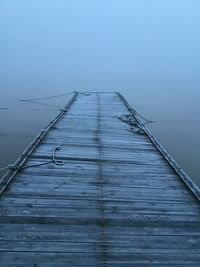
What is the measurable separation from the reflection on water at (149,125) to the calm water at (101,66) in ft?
→ 0.10

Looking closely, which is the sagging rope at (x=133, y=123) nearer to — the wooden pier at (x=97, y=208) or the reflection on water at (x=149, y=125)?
the reflection on water at (x=149, y=125)

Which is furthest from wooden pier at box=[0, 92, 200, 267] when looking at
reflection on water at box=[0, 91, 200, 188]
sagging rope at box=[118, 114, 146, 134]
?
reflection on water at box=[0, 91, 200, 188]

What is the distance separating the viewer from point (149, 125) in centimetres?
1669

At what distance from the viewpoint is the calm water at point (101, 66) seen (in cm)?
1575

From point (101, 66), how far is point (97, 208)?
50.2m

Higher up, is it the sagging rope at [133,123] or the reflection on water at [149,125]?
the sagging rope at [133,123]

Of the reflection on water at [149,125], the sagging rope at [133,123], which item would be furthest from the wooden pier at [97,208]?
the reflection on water at [149,125]

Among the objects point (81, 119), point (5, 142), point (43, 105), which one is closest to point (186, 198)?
point (81, 119)

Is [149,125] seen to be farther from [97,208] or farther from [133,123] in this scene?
[97,208]

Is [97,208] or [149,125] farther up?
[97,208]

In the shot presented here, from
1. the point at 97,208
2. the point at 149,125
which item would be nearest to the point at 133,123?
the point at 149,125

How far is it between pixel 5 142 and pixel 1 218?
8.28 meters

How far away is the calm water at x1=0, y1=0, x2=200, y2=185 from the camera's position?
51.7 ft

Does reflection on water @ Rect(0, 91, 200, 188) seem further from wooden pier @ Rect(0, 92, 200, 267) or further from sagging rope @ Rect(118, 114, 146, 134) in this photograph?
wooden pier @ Rect(0, 92, 200, 267)
